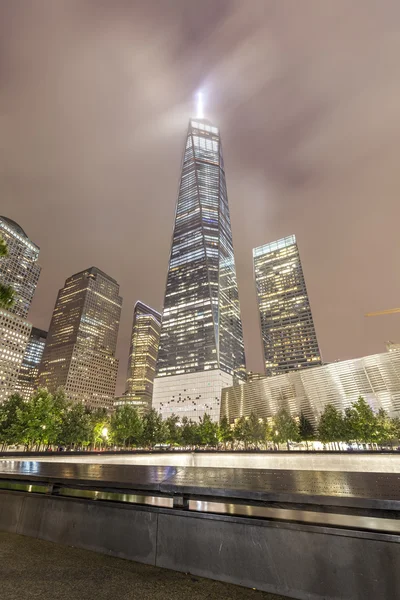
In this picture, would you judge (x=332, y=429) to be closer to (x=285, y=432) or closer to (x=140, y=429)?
(x=285, y=432)

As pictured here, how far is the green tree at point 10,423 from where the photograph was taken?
2020 inches

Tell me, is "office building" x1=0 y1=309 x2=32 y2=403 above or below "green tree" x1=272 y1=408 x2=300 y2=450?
above

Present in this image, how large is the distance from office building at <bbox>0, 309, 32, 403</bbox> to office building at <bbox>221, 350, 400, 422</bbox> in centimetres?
12878

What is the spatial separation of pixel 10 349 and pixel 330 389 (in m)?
172

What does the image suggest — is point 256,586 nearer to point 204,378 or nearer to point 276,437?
point 276,437

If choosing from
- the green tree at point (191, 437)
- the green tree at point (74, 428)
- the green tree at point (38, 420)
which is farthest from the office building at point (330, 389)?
the green tree at point (38, 420)

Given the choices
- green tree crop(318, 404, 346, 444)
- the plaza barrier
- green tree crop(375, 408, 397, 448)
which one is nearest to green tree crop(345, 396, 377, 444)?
green tree crop(375, 408, 397, 448)

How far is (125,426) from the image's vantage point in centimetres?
7481

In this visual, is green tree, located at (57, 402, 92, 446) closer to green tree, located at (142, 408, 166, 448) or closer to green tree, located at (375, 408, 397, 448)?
green tree, located at (142, 408, 166, 448)

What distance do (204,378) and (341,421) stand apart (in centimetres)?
9648

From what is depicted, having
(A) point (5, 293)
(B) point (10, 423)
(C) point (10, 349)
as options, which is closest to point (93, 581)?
(A) point (5, 293)

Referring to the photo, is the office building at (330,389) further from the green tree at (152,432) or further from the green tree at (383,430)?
the green tree at (152,432)

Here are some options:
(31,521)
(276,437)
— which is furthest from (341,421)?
(31,521)

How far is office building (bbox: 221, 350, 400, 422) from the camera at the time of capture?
98438mm
